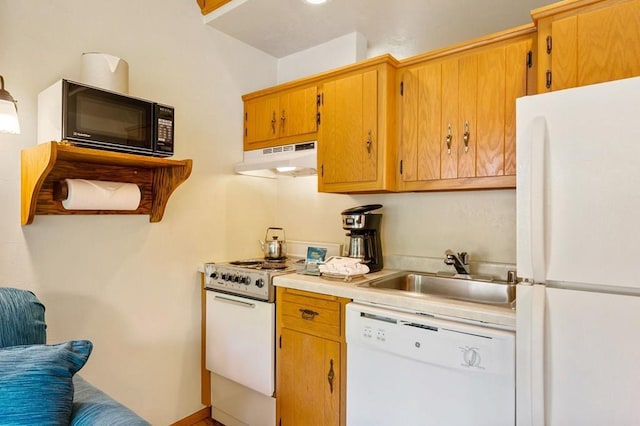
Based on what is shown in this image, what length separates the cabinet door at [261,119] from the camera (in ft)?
8.43

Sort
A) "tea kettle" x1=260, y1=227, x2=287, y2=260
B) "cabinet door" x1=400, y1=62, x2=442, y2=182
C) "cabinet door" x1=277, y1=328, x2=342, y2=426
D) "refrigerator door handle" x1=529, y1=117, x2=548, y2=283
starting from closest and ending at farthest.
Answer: "refrigerator door handle" x1=529, y1=117, x2=548, y2=283 → "cabinet door" x1=277, y1=328, x2=342, y2=426 → "cabinet door" x1=400, y1=62, x2=442, y2=182 → "tea kettle" x1=260, y1=227, x2=287, y2=260

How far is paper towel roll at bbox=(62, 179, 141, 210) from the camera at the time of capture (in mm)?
1703

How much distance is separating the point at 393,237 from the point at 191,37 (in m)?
1.82

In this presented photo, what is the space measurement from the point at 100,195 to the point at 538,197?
1.85 m

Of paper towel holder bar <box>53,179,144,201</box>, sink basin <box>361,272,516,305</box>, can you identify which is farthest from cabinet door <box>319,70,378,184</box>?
paper towel holder bar <box>53,179,144,201</box>

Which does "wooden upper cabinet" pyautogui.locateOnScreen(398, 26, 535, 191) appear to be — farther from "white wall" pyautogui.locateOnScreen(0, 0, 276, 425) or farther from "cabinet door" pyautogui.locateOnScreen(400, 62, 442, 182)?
"white wall" pyautogui.locateOnScreen(0, 0, 276, 425)

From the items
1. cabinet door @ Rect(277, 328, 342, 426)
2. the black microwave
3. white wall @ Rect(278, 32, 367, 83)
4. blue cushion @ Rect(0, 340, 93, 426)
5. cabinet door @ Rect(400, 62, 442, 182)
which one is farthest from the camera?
white wall @ Rect(278, 32, 367, 83)

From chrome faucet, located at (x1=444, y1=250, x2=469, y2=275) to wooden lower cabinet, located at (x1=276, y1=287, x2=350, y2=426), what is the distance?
680mm

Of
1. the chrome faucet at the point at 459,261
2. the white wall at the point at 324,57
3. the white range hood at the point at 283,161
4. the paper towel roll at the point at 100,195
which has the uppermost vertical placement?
the white wall at the point at 324,57

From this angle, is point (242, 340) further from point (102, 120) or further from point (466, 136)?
point (466, 136)

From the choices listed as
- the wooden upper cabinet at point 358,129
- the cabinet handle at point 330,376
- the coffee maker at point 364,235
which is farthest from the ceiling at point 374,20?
the cabinet handle at point 330,376

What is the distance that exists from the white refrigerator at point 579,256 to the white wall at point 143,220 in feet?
6.19

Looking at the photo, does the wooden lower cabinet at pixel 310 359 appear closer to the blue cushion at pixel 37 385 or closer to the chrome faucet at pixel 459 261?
the chrome faucet at pixel 459 261

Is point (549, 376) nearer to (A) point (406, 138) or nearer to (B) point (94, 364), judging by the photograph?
(A) point (406, 138)
